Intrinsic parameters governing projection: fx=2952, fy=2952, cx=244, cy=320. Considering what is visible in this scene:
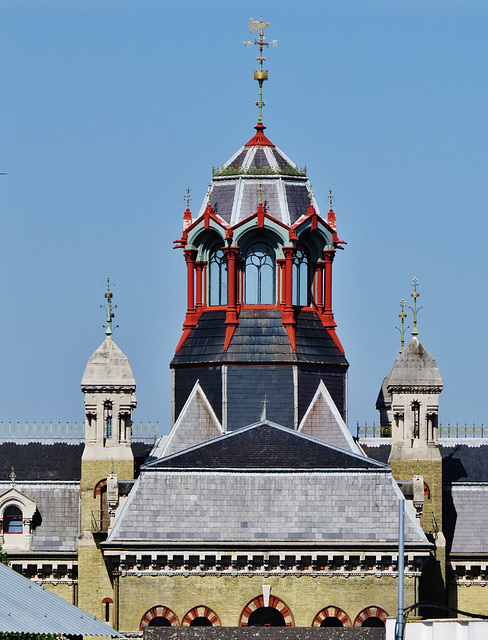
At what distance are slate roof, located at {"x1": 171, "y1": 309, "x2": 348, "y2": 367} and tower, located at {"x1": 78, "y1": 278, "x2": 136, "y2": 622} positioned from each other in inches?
208

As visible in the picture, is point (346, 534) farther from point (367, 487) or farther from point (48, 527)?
point (48, 527)

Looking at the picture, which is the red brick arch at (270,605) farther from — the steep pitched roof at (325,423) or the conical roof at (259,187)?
the conical roof at (259,187)

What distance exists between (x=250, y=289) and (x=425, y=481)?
13.7 m

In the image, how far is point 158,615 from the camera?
13462 centimetres

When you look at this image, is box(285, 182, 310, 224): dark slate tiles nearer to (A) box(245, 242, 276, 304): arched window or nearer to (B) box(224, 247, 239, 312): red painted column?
(A) box(245, 242, 276, 304): arched window

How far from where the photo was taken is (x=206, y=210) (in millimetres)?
151375

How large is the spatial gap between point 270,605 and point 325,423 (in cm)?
1568

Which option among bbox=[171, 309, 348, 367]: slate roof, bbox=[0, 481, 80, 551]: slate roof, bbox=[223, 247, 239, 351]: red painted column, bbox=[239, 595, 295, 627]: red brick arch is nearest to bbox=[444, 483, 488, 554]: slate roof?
bbox=[171, 309, 348, 367]: slate roof

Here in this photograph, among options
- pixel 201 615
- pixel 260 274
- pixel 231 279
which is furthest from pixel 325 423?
pixel 201 615

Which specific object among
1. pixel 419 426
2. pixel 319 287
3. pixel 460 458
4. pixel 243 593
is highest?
pixel 319 287

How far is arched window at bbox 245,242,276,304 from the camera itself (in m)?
151

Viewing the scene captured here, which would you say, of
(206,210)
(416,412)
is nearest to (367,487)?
(416,412)

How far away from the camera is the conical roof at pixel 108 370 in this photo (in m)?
146

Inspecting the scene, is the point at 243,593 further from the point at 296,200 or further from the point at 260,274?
the point at 296,200
